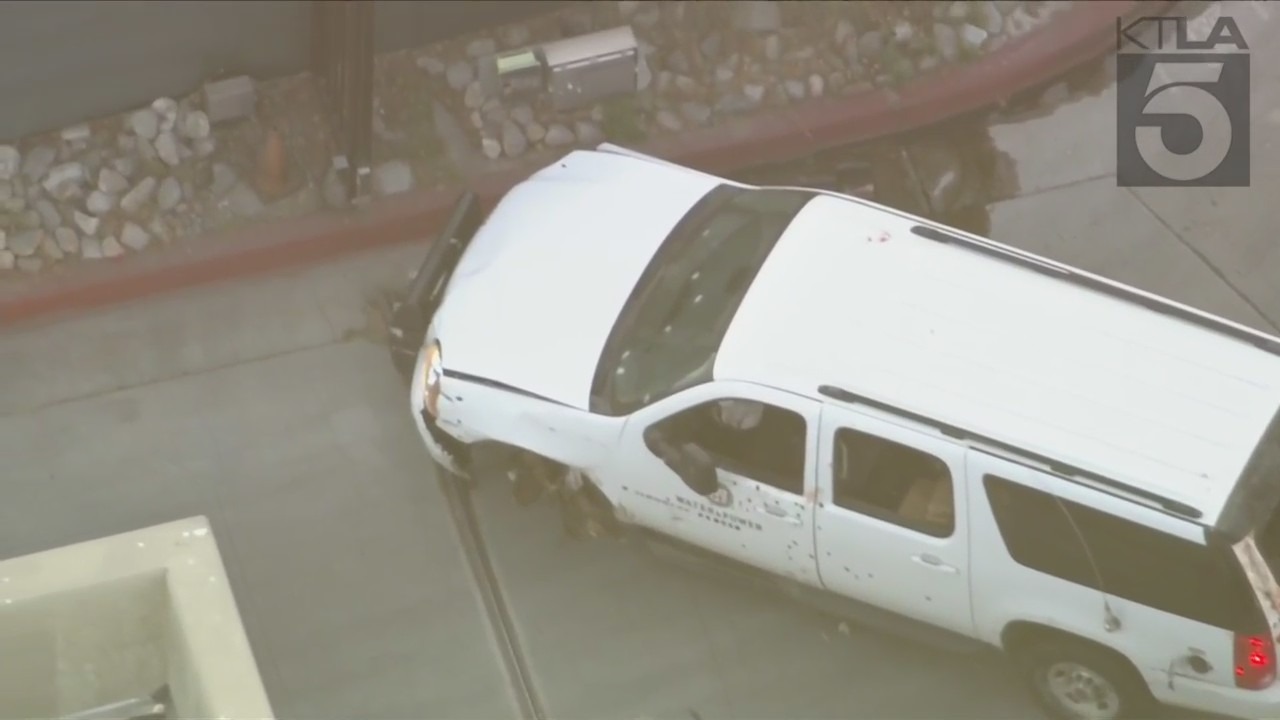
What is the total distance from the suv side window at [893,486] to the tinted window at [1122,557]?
0.31 metres

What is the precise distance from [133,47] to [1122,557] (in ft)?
20.3

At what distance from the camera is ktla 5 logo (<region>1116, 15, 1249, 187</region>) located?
29.2 feet

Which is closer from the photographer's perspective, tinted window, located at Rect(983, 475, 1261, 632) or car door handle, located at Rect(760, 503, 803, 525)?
tinted window, located at Rect(983, 475, 1261, 632)

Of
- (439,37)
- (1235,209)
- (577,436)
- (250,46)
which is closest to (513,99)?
(439,37)

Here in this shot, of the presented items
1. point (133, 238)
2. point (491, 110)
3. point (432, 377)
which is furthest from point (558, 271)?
point (133, 238)

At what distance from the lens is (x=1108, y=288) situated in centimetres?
Result: 627

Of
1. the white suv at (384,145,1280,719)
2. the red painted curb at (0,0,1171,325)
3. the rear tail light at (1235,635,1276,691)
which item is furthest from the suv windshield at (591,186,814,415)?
the rear tail light at (1235,635,1276,691)

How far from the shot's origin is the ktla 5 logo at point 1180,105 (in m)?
8.89

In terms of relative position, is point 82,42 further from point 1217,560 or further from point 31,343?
point 1217,560

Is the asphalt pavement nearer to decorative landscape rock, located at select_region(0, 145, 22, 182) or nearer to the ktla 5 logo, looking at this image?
the ktla 5 logo

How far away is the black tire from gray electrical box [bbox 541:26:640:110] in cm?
431

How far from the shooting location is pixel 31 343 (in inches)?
317

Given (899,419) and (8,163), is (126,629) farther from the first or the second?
(8,163)

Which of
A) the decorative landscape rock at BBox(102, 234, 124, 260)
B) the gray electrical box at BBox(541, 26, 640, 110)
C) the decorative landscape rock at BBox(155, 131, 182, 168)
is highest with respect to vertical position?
the gray electrical box at BBox(541, 26, 640, 110)
